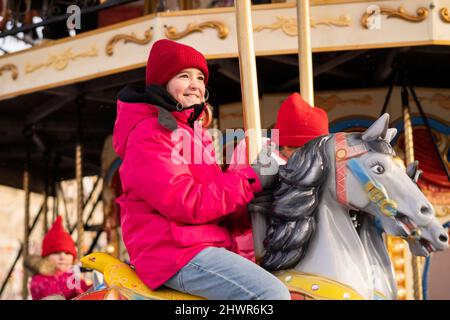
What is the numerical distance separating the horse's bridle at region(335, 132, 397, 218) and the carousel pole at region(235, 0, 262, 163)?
318 mm

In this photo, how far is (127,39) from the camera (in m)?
7.38

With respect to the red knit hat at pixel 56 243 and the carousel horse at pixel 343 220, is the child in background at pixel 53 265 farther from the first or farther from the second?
the carousel horse at pixel 343 220

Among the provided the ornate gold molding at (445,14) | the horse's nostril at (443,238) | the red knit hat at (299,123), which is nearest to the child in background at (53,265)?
the ornate gold molding at (445,14)

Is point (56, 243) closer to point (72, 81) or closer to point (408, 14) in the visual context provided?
point (72, 81)

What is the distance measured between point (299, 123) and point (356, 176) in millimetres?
541

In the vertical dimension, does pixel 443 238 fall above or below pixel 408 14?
below

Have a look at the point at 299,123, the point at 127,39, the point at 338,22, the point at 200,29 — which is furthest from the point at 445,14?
the point at 299,123

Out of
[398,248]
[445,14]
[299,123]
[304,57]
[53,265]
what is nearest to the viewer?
[299,123]

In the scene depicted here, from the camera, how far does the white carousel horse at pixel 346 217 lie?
8.90 ft

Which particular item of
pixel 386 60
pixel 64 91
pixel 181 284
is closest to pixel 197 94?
pixel 181 284

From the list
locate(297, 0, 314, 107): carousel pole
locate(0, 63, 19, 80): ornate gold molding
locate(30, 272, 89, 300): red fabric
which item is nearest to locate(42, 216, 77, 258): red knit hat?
locate(30, 272, 89, 300): red fabric

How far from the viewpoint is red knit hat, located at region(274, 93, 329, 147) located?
328 cm

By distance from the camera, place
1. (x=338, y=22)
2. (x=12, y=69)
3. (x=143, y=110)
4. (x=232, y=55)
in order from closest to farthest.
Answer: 1. (x=143, y=110)
2. (x=338, y=22)
3. (x=232, y=55)
4. (x=12, y=69)

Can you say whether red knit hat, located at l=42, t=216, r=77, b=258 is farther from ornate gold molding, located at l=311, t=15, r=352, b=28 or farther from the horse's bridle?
the horse's bridle
